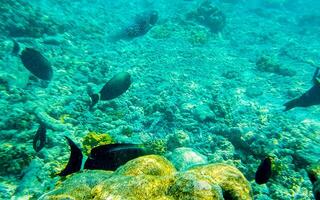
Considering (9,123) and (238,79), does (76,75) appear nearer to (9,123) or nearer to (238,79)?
(9,123)

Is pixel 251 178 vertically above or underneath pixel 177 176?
underneath

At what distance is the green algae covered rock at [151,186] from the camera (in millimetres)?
2797

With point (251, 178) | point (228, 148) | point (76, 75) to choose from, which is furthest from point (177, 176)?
point (76, 75)

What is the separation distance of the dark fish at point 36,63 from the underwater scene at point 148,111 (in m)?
0.02

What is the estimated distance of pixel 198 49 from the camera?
13.2m

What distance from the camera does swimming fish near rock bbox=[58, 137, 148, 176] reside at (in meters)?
3.57

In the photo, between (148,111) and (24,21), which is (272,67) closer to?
(148,111)

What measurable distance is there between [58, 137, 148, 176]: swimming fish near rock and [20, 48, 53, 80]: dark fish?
4119 millimetres

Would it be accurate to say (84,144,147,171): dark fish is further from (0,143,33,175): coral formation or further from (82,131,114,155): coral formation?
(0,143,33,175): coral formation

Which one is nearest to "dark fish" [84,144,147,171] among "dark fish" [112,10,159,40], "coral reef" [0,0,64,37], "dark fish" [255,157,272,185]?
"dark fish" [255,157,272,185]

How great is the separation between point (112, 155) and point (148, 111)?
13.6 ft

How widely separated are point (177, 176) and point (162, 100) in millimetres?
5491

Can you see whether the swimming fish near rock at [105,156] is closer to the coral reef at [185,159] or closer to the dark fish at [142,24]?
the coral reef at [185,159]

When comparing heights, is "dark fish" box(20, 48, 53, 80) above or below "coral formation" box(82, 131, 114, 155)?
above
